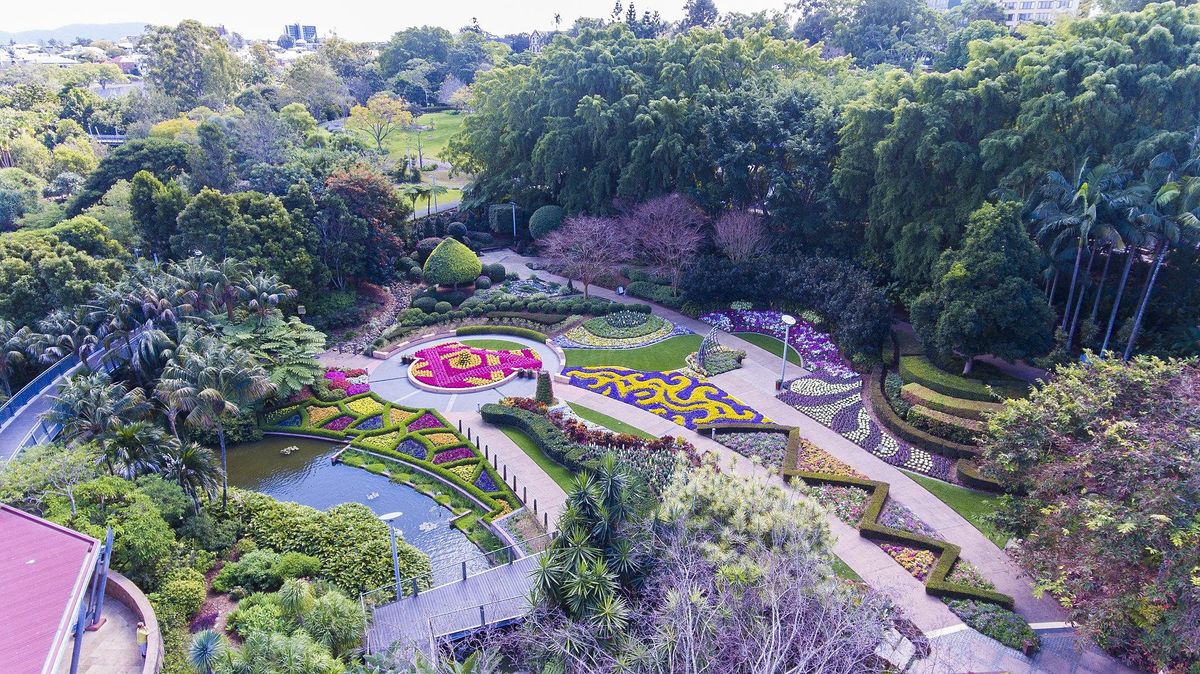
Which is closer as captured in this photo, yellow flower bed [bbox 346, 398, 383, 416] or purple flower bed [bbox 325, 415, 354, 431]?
purple flower bed [bbox 325, 415, 354, 431]

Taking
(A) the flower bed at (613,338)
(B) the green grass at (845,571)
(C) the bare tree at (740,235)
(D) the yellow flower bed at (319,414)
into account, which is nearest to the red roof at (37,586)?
(D) the yellow flower bed at (319,414)

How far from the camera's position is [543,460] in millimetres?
→ 30250

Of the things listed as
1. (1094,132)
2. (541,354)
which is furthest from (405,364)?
(1094,132)

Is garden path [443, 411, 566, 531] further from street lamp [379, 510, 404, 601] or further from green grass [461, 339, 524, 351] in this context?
green grass [461, 339, 524, 351]

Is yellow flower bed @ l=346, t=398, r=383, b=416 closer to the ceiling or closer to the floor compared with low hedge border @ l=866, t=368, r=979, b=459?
closer to the floor

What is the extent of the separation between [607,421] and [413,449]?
9.07m

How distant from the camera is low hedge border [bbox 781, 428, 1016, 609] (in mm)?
22094

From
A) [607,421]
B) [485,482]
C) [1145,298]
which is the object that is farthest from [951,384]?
[485,482]

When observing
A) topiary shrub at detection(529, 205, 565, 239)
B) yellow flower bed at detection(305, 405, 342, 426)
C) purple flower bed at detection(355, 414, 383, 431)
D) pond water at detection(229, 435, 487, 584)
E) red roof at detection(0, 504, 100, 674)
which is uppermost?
red roof at detection(0, 504, 100, 674)

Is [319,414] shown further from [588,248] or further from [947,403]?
[947,403]

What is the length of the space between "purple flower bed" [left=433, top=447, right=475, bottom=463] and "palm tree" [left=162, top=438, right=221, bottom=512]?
853 cm

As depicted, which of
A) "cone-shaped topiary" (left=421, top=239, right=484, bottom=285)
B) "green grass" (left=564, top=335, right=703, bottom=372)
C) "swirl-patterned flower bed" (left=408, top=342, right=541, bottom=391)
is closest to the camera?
"swirl-patterned flower bed" (left=408, top=342, right=541, bottom=391)

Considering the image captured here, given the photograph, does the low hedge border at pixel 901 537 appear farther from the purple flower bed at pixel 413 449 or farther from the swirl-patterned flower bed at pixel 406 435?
the purple flower bed at pixel 413 449

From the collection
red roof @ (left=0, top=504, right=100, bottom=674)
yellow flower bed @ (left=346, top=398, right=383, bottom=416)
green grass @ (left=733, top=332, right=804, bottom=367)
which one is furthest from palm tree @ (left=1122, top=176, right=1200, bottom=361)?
red roof @ (left=0, top=504, right=100, bottom=674)
